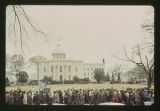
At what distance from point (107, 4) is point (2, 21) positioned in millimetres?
1241

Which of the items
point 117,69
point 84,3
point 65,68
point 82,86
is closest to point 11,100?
point 65,68

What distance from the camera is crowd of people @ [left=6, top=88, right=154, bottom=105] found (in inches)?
165

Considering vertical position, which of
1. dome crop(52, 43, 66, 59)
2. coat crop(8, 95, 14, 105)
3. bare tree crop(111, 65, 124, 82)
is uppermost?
dome crop(52, 43, 66, 59)

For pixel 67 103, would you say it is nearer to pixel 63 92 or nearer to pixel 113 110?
pixel 63 92

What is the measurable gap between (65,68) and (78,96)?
361mm

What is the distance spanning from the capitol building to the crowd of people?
6.9 inches

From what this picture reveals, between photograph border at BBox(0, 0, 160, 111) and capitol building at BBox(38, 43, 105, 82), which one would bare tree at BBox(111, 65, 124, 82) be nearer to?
capitol building at BBox(38, 43, 105, 82)

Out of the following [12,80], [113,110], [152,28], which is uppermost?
[152,28]

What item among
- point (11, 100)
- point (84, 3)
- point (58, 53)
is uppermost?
point (84, 3)

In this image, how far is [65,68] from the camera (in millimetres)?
4211

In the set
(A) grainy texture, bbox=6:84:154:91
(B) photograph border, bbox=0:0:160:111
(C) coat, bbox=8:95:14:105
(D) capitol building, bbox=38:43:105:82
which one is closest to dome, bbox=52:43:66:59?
(D) capitol building, bbox=38:43:105:82

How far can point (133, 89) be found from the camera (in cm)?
421

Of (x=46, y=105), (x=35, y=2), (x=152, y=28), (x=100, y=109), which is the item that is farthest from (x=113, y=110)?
(x=35, y=2)

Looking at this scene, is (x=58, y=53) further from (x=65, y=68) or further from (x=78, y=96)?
(x=78, y=96)
